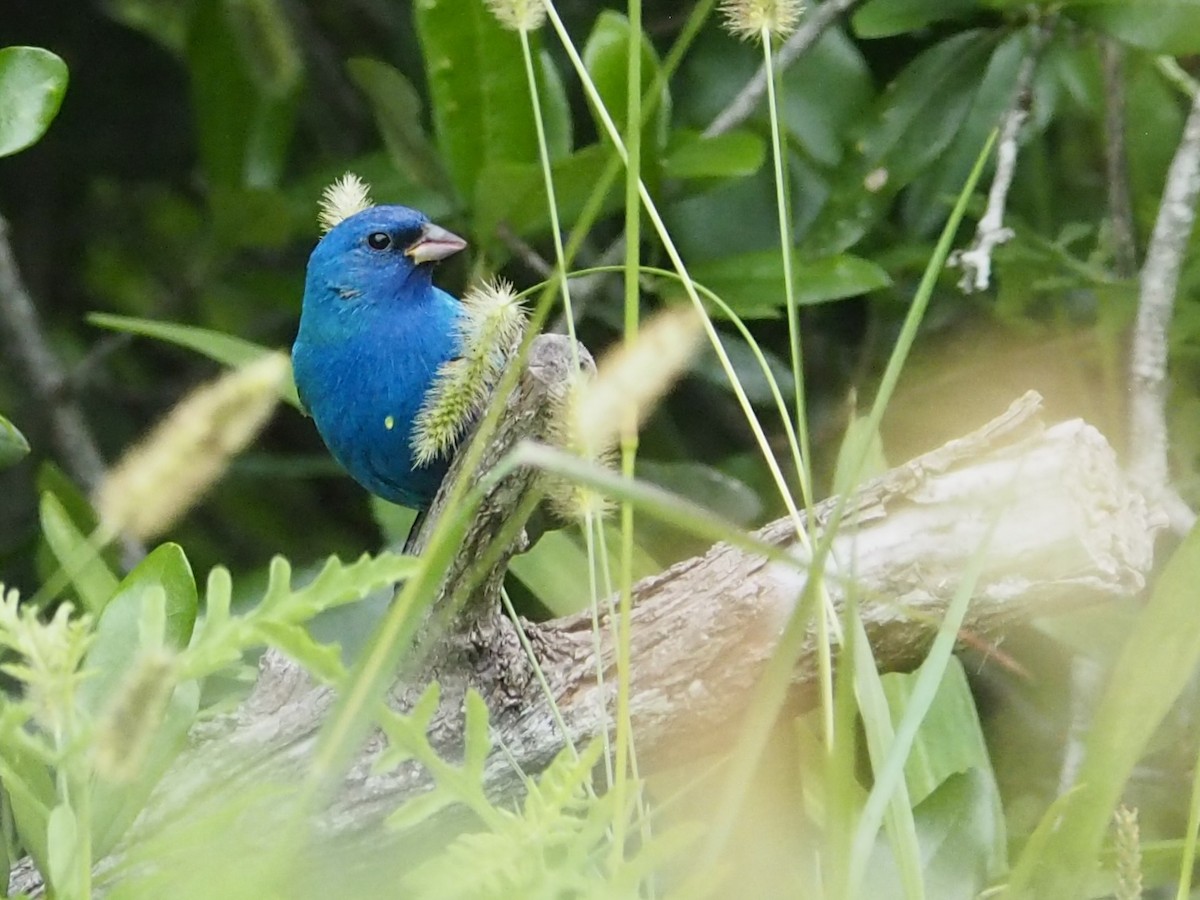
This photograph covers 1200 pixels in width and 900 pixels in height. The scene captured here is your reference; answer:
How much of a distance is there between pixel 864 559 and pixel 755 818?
0.75 ft

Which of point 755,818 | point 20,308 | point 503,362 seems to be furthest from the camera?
point 20,308

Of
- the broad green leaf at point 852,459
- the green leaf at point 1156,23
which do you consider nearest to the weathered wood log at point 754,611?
the broad green leaf at point 852,459

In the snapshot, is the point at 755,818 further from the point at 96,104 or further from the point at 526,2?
the point at 96,104

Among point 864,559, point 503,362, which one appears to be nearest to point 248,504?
point 503,362

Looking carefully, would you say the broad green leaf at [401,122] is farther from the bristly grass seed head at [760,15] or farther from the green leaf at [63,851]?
the green leaf at [63,851]

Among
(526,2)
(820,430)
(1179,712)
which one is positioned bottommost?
(1179,712)

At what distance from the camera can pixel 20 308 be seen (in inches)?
79.5

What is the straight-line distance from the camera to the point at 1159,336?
4.92ft

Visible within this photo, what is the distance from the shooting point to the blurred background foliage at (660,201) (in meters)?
1.74

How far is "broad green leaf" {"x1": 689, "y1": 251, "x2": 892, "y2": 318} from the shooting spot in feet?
5.62

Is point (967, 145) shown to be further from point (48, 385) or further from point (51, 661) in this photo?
point (51, 661)

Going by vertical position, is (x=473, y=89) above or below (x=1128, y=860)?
above

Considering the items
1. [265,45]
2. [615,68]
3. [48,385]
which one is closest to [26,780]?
[615,68]

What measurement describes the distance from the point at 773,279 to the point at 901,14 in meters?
0.33
